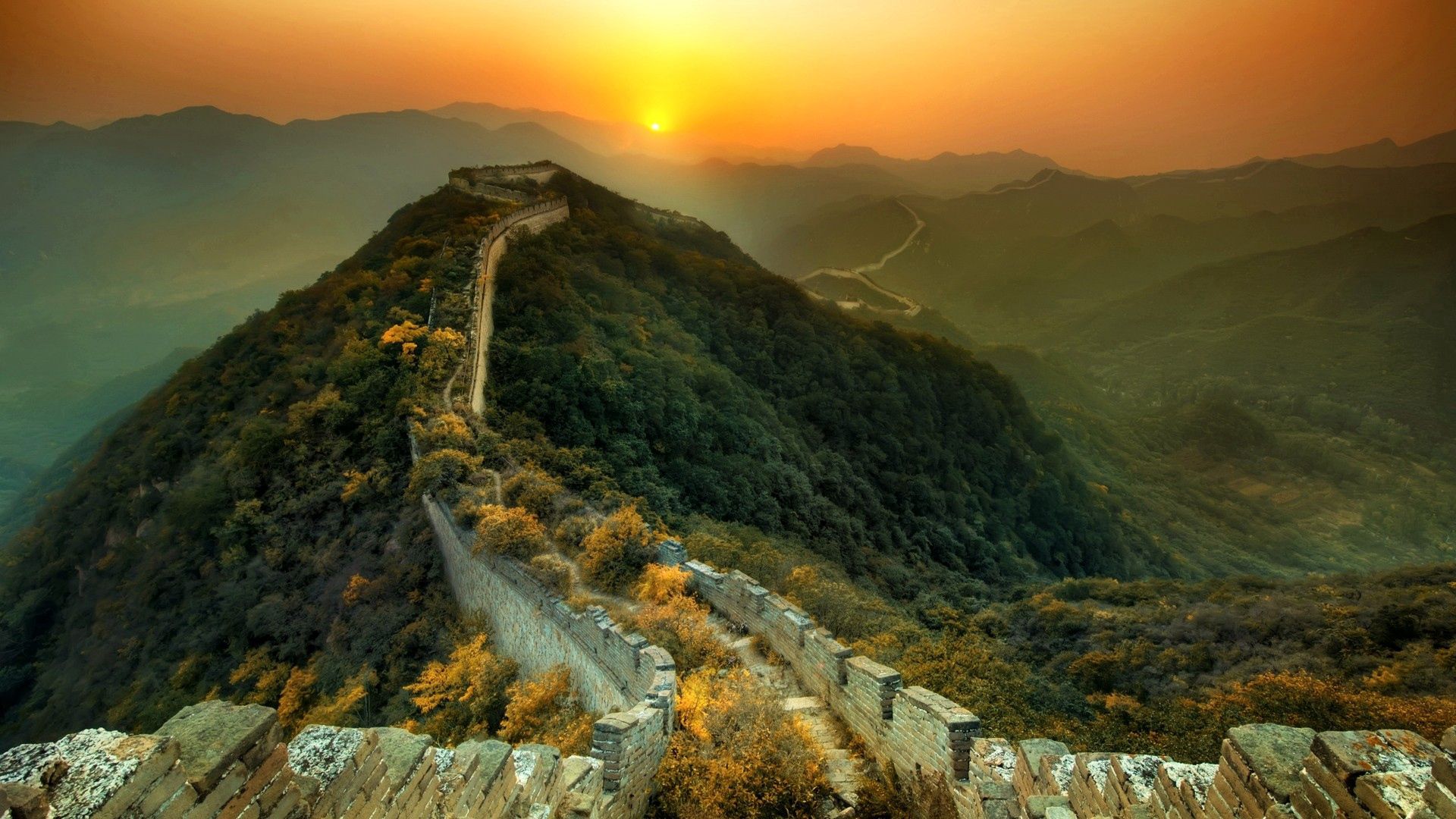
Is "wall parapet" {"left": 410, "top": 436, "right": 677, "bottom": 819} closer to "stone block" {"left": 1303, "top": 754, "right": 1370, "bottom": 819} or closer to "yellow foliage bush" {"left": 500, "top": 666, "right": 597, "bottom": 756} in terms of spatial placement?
"yellow foliage bush" {"left": 500, "top": 666, "right": 597, "bottom": 756}

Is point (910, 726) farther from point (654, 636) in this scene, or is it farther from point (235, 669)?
point (235, 669)

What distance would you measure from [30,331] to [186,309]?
25.9 m

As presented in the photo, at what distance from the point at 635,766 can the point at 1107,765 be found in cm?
488

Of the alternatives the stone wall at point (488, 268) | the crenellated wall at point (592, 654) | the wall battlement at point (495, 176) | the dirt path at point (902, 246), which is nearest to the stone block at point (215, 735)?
the crenellated wall at point (592, 654)

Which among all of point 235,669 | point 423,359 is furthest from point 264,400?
point 235,669

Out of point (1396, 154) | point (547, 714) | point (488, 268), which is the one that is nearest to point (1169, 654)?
point (547, 714)

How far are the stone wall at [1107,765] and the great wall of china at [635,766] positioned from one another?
0.01 metres

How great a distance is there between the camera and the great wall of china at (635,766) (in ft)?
9.39

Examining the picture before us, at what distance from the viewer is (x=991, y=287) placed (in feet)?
431

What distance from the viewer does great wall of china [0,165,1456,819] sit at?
9.39 feet

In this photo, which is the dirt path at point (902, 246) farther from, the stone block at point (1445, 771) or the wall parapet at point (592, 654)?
the stone block at point (1445, 771)

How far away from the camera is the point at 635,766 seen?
7332 millimetres

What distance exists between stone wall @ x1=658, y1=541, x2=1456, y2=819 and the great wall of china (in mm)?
12

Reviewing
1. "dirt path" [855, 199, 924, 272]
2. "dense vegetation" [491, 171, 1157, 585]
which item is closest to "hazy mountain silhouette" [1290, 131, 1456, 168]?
"dirt path" [855, 199, 924, 272]
